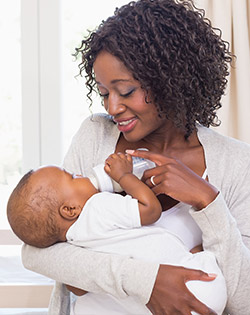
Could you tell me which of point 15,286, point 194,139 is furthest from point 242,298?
point 15,286

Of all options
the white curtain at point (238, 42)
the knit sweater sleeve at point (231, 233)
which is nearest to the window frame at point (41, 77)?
the white curtain at point (238, 42)

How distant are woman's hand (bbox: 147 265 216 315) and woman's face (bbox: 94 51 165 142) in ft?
1.44

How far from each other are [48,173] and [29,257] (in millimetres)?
247

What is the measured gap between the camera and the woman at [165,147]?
1.31 m

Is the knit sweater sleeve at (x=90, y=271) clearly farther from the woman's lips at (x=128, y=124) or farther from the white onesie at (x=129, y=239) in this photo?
the woman's lips at (x=128, y=124)

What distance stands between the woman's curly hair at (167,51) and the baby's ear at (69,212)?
15.7 inches

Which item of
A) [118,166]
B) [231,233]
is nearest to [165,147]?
[118,166]

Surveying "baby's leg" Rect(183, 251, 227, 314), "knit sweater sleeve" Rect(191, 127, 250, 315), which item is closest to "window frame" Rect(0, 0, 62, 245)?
"knit sweater sleeve" Rect(191, 127, 250, 315)

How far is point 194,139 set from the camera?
1690 mm

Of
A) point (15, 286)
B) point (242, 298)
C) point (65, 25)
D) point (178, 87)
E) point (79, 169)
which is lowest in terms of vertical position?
point (15, 286)

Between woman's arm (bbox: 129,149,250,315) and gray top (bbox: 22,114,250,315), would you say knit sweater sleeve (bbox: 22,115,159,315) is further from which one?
woman's arm (bbox: 129,149,250,315)

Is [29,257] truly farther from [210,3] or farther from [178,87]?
[210,3]

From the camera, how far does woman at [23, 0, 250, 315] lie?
1309mm

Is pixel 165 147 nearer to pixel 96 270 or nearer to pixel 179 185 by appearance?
pixel 179 185
